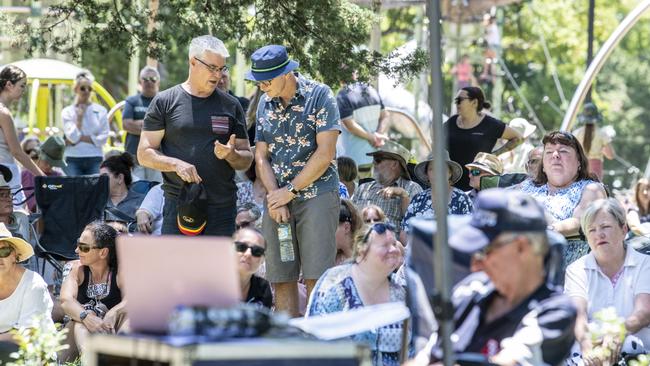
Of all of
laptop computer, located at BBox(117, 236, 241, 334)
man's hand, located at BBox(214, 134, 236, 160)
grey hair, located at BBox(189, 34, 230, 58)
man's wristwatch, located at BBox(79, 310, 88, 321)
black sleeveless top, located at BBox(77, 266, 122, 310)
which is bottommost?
man's wristwatch, located at BBox(79, 310, 88, 321)

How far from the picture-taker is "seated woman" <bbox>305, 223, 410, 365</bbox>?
6.59 m

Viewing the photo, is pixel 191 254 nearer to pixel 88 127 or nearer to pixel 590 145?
pixel 88 127

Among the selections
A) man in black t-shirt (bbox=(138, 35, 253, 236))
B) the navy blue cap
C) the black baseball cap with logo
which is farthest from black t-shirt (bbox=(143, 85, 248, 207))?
the navy blue cap

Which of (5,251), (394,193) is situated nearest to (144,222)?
(394,193)

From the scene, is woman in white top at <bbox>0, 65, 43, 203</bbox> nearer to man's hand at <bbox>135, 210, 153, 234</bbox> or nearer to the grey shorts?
man's hand at <bbox>135, 210, 153, 234</bbox>

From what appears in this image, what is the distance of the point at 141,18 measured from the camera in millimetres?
10031

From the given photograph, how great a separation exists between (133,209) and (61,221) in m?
0.61

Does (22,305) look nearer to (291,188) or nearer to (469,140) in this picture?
(291,188)

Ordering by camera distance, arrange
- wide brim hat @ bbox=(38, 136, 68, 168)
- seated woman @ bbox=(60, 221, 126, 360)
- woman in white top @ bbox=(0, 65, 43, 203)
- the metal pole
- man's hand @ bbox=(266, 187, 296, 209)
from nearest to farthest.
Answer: the metal pole → man's hand @ bbox=(266, 187, 296, 209) → seated woman @ bbox=(60, 221, 126, 360) → woman in white top @ bbox=(0, 65, 43, 203) → wide brim hat @ bbox=(38, 136, 68, 168)

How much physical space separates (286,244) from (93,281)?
5.02 feet

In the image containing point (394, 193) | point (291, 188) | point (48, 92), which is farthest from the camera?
point (48, 92)

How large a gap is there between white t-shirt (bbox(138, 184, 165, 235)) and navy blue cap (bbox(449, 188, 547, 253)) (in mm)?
6050

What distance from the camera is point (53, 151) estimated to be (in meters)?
12.9

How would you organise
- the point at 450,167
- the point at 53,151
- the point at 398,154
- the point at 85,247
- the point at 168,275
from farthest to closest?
1. the point at 53,151
2. the point at 398,154
3. the point at 450,167
4. the point at 85,247
5. the point at 168,275
